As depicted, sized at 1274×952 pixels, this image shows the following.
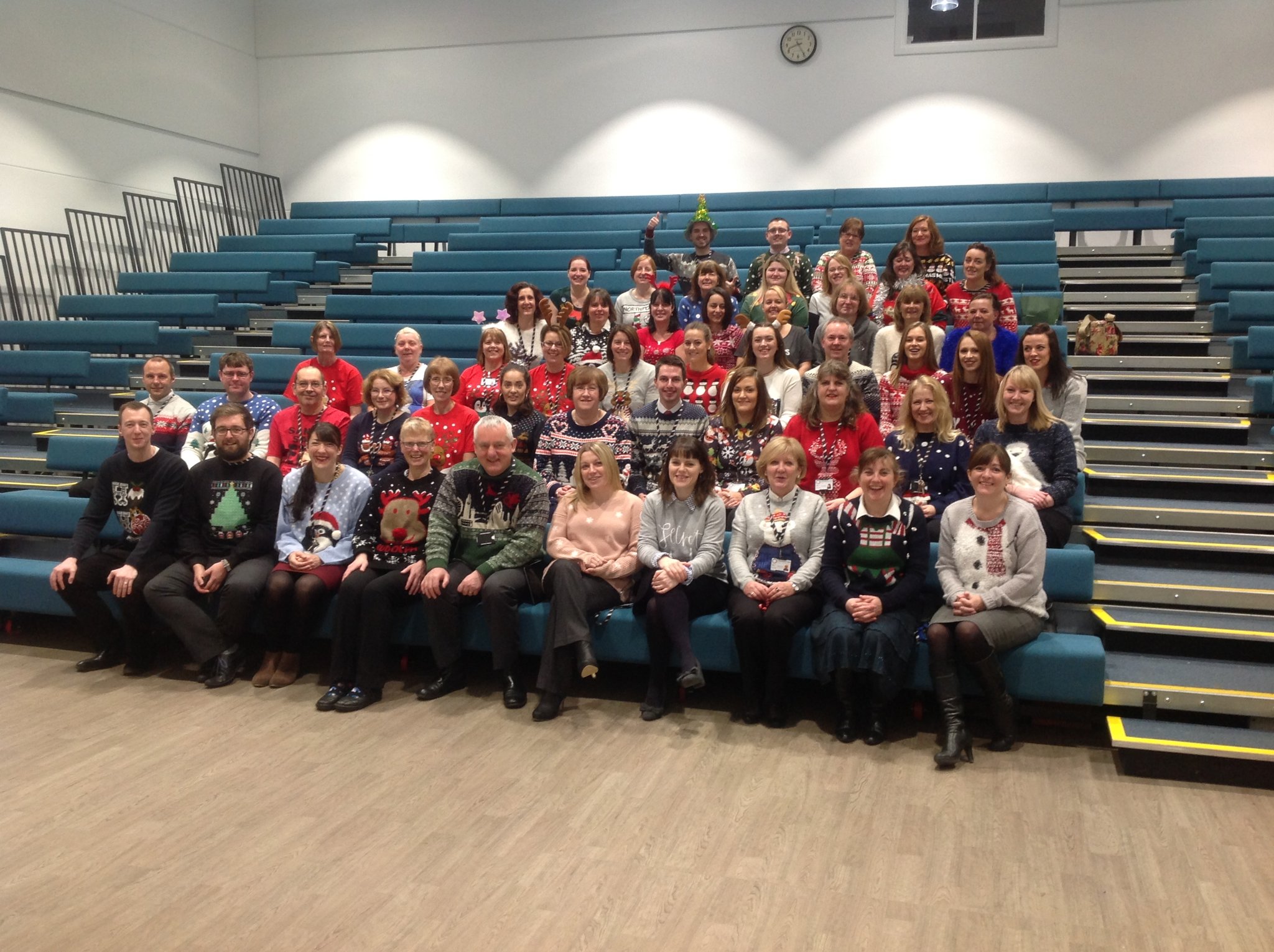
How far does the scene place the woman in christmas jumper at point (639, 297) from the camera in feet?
18.0

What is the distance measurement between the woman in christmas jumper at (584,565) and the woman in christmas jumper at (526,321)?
160cm

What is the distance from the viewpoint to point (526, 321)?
5.43 metres

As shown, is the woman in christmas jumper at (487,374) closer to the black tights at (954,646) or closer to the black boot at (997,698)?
the black tights at (954,646)

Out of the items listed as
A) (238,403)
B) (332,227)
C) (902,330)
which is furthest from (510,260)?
(902,330)

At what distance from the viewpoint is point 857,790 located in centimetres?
298

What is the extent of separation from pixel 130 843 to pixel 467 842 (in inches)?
34.4

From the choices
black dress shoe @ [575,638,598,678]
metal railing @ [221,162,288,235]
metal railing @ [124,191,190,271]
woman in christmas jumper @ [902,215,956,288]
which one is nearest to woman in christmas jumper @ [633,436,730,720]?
black dress shoe @ [575,638,598,678]

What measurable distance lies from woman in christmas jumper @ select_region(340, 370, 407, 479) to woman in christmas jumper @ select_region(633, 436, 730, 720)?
1309mm

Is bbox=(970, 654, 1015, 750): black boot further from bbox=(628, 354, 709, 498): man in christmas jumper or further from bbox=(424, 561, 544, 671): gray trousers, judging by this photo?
bbox=(424, 561, 544, 671): gray trousers

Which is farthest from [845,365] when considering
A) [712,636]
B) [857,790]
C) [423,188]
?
[423,188]

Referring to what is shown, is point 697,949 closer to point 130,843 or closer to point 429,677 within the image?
point 130,843

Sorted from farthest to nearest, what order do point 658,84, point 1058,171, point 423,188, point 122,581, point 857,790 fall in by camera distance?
point 423,188 → point 658,84 → point 1058,171 → point 122,581 → point 857,790

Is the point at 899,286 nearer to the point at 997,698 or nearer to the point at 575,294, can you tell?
the point at 575,294

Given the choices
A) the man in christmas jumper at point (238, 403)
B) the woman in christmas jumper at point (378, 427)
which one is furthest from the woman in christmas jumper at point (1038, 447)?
the man in christmas jumper at point (238, 403)
